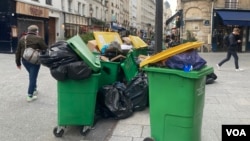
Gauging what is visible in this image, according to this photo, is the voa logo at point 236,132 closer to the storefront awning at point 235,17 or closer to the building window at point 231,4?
the storefront awning at point 235,17

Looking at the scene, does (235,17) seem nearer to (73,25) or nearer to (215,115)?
(73,25)

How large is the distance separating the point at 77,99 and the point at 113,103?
830mm

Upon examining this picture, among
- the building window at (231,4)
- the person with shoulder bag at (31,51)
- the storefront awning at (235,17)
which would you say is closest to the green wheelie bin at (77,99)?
the person with shoulder bag at (31,51)

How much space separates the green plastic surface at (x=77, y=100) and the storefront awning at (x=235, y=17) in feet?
65.1

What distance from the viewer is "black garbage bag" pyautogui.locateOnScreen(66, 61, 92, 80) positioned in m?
4.06

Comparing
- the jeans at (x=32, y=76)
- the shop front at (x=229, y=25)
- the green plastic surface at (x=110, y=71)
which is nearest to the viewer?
the green plastic surface at (x=110, y=71)

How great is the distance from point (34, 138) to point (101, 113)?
1229 mm

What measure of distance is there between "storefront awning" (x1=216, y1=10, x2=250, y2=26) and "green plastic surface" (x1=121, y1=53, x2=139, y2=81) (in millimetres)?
17504

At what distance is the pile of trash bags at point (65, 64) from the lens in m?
4.06

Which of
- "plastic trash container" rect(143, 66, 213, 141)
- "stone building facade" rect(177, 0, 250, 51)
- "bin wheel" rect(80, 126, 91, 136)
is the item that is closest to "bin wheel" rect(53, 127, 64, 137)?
"bin wheel" rect(80, 126, 91, 136)

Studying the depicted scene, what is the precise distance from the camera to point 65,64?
4133mm

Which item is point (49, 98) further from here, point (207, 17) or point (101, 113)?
point (207, 17)

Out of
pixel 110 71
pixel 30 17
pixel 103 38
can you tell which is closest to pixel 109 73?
pixel 110 71

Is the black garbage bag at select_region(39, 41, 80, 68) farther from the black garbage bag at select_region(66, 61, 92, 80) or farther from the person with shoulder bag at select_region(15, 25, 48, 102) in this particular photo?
the person with shoulder bag at select_region(15, 25, 48, 102)
